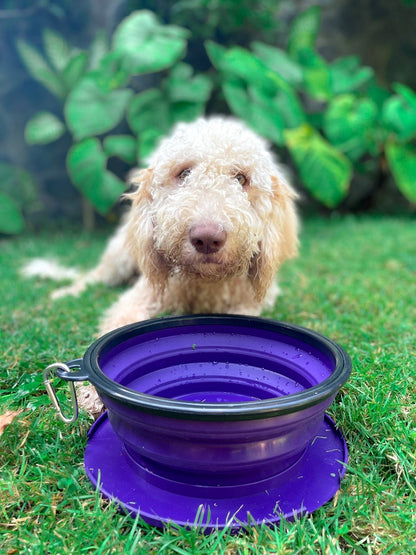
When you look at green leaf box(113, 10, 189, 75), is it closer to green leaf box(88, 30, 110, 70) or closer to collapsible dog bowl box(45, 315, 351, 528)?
green leaf box(88, 30, 110, 70)

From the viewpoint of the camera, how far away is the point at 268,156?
225 cm

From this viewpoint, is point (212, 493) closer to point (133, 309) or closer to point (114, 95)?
point (133, 309)

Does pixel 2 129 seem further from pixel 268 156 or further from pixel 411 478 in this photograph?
pixel 411 478

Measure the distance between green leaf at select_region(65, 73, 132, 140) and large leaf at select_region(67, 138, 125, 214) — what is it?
0.46ft

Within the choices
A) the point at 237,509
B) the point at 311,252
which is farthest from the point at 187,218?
the point at 311,252

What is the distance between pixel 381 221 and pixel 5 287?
4.74 m

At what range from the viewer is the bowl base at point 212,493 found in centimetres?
127

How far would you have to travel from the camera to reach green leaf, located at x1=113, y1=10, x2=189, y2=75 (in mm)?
4508

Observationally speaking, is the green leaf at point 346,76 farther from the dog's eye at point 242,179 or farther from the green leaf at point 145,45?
the dog's eye at point 242,179

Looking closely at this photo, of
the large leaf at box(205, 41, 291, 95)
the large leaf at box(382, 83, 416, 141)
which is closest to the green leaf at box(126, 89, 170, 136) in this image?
the large leaf at box(205, 41, 291, 95)

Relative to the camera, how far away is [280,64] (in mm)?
5320

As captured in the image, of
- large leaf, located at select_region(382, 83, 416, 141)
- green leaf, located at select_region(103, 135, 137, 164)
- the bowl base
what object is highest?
the bowl base

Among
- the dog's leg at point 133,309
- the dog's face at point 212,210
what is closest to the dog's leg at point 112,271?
the dog's leg at point 133,309

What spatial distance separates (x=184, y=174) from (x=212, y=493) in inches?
52.8
